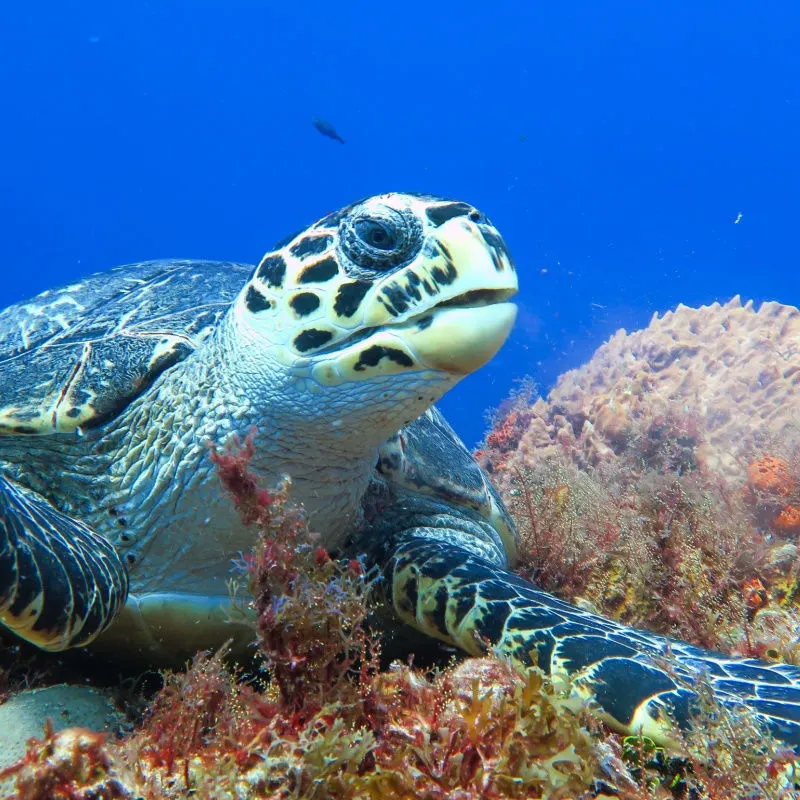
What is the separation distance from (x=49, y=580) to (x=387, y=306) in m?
1.09

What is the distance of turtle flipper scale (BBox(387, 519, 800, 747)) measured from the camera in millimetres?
1229

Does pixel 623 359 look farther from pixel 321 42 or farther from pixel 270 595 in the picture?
pixel 321 42

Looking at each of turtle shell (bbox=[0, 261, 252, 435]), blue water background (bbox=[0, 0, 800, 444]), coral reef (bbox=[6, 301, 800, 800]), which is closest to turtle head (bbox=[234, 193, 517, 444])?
coral reef (bbox=[6, 301, 800, 800])

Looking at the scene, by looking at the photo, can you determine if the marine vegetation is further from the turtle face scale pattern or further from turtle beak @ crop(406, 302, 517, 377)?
turtle beak @ crop(406, 302, 517, 377)

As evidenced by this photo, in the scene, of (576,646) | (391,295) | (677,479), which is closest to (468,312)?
(391,295)

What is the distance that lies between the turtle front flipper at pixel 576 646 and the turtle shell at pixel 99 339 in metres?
1.14

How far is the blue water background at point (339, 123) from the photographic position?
2739 inches

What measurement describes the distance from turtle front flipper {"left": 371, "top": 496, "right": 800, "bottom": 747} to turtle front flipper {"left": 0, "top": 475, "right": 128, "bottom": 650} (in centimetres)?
90

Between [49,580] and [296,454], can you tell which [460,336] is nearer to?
[296,454]

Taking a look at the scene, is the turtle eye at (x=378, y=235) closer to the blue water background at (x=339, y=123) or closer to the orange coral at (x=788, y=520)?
the orange coral at (x=788, y=520)

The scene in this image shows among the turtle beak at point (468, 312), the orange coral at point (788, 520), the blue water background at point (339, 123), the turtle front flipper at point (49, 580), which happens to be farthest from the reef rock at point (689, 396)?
the blue water background at point (339, 123)

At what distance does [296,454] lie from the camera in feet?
6.10

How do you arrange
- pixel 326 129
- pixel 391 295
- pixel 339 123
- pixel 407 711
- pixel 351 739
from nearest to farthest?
pixel 351 739
pixel 407 711
pixel 391 295
pixel 326 129
pixel 339 123

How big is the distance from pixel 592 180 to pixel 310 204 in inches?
1645
